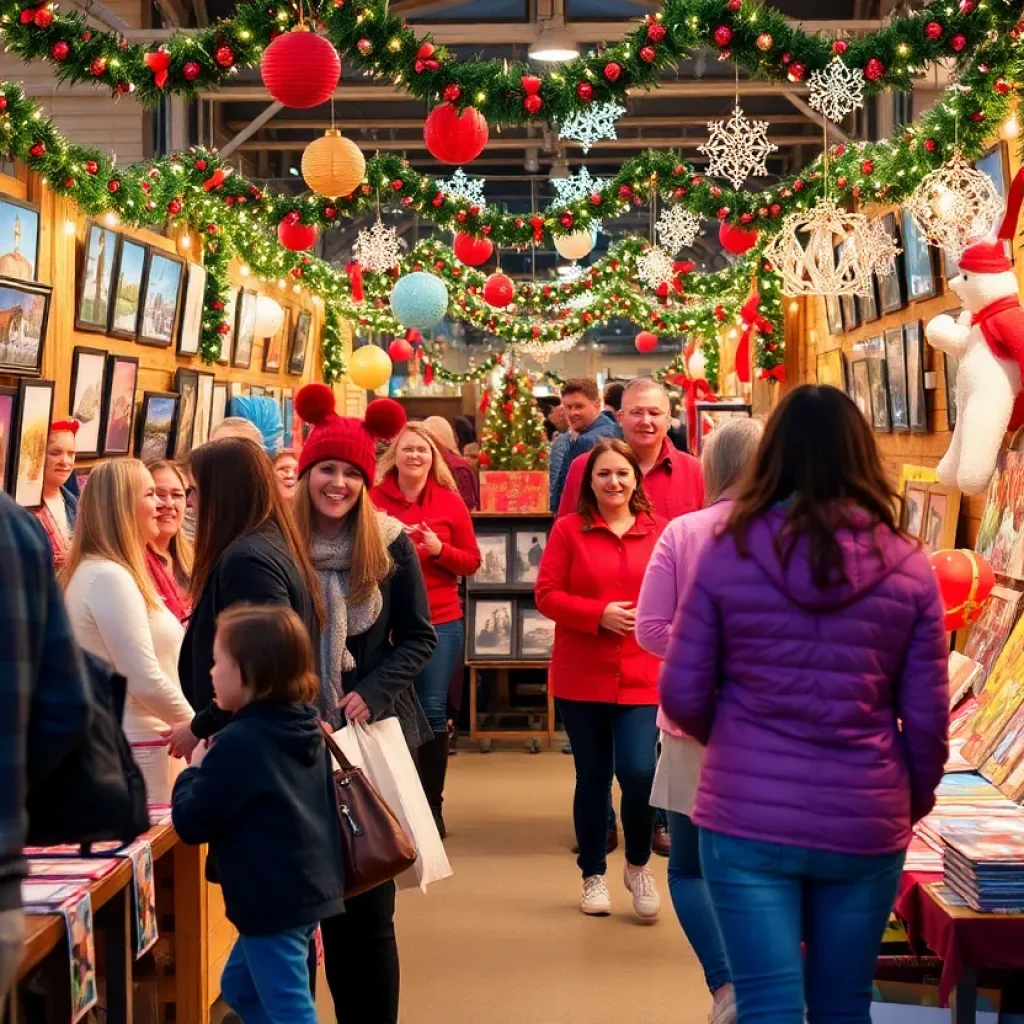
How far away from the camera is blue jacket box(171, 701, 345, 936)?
3.17m

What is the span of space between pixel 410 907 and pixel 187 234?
19.7ft

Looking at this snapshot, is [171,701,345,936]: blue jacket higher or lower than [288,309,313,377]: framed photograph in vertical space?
lower

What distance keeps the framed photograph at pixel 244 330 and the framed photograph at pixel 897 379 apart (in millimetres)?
5398

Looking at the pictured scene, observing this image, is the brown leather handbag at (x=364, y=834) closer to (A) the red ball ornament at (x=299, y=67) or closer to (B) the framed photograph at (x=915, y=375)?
(A) the red ball ornament at (x=299, y=67)

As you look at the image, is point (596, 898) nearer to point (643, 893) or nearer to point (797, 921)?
point (643, 893)

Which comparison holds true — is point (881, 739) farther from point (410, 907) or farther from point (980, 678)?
point (410, 907)

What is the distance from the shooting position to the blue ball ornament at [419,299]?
40.0ft

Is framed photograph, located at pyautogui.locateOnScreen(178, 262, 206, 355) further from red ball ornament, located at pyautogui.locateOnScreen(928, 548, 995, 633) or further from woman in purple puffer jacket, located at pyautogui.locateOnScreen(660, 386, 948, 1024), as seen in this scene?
woman in purple puffer jacket, located at pyautogui.locateOnScreen(660, 386, 948, 1024)

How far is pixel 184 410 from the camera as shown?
10.3 m

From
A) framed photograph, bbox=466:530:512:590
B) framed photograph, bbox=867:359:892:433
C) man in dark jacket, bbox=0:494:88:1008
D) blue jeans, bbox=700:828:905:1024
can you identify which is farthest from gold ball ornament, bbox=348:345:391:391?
man in dark jacket, bbox=0:494:88:1008

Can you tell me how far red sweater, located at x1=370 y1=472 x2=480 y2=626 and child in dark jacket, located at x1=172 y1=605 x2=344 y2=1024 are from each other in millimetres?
3356

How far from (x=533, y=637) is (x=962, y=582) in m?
4.29

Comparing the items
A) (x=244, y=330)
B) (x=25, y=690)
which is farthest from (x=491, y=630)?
(x=25, y=690)

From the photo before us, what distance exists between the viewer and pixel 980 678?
17.3 ft
